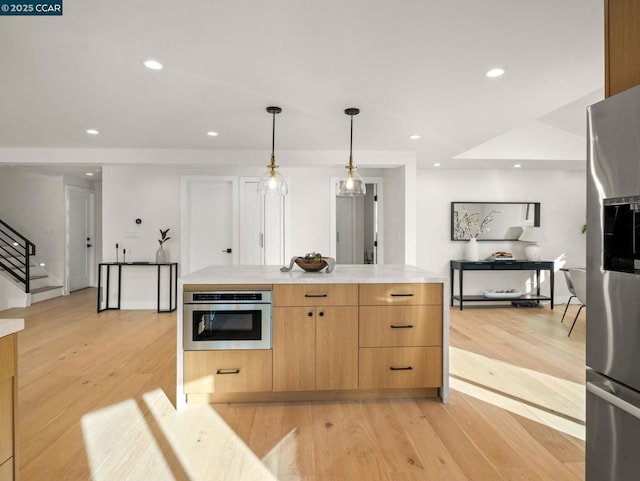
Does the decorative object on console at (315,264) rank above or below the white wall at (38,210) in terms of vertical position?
below

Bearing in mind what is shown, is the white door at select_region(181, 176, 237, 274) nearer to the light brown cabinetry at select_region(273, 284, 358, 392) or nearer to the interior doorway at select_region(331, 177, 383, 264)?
the interior doorway at select_region(331, 177, 383, 264)

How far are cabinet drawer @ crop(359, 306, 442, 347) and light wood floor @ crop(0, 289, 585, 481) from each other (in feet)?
1.45

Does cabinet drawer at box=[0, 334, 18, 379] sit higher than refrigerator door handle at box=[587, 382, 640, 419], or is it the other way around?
cabinet drawer at box=[0, 334, 18, 379]

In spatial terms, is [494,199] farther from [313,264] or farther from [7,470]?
[7,470]

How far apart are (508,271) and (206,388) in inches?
211

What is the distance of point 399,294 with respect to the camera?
262cm

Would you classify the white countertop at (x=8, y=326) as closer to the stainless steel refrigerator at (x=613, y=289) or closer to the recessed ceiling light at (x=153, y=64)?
the recessed ceiling light at (x=153, y=64)

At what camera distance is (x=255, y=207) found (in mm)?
5887

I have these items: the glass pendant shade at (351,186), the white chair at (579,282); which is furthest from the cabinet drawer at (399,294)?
the white chair at (579,282)

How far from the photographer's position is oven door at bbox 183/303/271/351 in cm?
253

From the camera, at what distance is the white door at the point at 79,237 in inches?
294

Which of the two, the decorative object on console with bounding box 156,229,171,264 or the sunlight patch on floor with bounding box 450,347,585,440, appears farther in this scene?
the decorative object on console with bounding box 156,229,171,264

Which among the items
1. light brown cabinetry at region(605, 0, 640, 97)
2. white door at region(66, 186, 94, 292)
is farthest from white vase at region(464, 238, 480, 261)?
white door at region(66, 186, 94, 292)

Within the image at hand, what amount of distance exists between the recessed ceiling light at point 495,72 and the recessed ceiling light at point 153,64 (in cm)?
219
